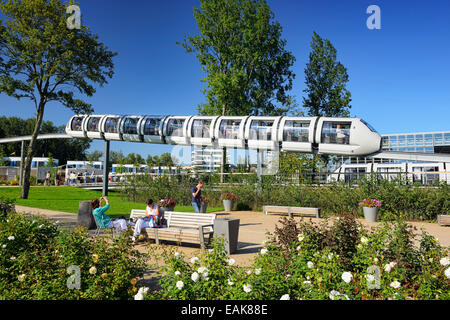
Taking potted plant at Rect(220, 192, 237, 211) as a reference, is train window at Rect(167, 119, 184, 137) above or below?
above

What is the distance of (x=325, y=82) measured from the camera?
32062mm

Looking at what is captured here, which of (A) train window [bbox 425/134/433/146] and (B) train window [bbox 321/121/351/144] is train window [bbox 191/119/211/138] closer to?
(B) train window [bbox 321/121/351/144]

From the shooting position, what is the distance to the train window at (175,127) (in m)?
20.3

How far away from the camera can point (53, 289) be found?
3.52m

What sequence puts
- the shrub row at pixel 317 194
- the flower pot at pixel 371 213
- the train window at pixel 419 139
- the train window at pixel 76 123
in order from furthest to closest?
the train window at pixel 419 139 < the train window at pixel 76 123 < the shrub row at pixel 317 194 < the flower pot at pixel 371 213

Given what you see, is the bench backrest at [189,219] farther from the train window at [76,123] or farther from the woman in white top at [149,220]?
the train window at [76,123]

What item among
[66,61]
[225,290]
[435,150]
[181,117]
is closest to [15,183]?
[66,61]

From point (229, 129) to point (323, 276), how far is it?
15.8 m

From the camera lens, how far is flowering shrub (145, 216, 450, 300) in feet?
10.8

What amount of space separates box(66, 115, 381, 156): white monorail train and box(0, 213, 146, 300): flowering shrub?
1374 cm

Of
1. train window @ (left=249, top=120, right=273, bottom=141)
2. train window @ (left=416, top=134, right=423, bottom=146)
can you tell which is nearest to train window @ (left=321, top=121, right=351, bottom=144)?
train window @ (left=249, top=120, right=273, bottom=141)

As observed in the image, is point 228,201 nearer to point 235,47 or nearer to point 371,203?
point 371,203

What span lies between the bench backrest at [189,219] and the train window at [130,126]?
1358 cm

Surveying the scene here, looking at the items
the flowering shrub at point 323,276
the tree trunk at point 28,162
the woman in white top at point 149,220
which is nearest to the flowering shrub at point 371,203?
the woman in white top at point 149,220
